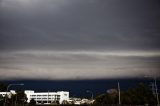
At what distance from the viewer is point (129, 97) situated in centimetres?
12325

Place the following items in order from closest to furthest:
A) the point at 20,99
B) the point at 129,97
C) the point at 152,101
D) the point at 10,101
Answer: the point at 152,101
the point at 129,97
the point at 10,101
the point at 20,99

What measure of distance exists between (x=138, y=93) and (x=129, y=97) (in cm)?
414

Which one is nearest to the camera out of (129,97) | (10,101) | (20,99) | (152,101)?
(152,101)

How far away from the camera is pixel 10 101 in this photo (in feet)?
431

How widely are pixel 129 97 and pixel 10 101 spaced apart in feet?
171

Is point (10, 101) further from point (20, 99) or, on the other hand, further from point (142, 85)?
point (142, 85)

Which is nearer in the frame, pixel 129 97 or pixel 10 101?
pixel 129 97

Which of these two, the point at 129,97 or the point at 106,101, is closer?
the point at 129,97

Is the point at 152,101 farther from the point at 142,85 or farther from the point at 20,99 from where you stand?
the point at 20,99

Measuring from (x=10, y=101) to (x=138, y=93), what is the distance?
184 ft

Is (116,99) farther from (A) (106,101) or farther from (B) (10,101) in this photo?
(B) (10,101)

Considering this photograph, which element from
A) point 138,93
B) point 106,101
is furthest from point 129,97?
point 106,101

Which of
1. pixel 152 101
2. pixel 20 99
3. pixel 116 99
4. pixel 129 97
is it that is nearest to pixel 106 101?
pixel 116 99

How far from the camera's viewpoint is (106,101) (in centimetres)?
13638
